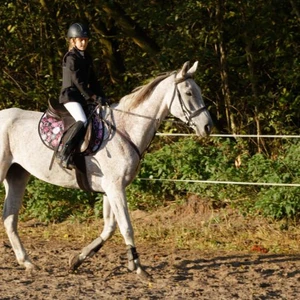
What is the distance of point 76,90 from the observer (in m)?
8.59

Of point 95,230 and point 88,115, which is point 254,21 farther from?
point 88,115

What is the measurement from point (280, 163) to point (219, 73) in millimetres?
2312

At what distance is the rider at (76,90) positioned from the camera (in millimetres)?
8430

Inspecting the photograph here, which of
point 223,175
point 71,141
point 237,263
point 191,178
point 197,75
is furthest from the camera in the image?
point 197,75

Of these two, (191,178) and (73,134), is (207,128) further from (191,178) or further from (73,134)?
(191,178)

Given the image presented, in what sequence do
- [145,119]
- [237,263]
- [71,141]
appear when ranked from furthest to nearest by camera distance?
1. [237,263]
2. [145,119]
3. [71,141]

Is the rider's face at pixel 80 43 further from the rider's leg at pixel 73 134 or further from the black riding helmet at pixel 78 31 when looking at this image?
the rider's leg at pixel 73 134

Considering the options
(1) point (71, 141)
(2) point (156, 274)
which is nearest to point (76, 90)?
(1) point (71, 141)

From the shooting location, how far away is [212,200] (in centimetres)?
1191

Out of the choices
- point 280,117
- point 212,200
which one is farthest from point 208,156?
point 280,117

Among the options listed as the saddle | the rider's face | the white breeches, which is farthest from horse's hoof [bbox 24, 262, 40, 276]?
the rider's face

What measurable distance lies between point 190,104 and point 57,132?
4.53 ft

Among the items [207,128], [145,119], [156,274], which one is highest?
[145,119]

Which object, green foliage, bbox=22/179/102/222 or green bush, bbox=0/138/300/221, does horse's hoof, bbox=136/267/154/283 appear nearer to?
green bush, bbox=0/138/300/221
